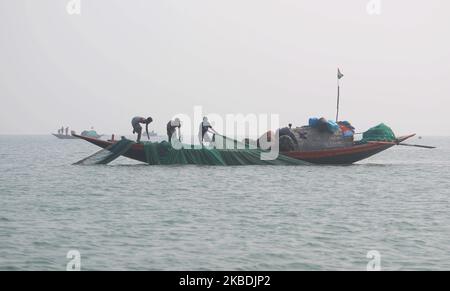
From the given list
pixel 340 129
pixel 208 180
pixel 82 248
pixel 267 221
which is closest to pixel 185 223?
pixel 267 221

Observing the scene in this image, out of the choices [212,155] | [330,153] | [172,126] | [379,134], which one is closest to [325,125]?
[330,153]

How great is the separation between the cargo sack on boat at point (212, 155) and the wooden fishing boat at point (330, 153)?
1.27 feet

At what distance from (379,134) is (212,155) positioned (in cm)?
1025

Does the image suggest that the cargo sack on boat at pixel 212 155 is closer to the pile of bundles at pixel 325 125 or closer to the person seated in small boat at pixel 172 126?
the person seated in small boat at pixel 172 126

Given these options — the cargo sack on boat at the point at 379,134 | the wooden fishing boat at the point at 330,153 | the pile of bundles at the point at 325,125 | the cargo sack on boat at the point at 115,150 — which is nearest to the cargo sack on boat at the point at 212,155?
the wooden fishing boat at the point at 330,153

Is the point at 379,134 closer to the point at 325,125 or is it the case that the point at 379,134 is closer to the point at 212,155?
the point at 325,125

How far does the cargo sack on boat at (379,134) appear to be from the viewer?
41188 millimetres

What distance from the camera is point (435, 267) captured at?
14.7m

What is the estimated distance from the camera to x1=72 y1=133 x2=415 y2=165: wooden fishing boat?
1499 inches

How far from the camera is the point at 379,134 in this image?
136 feet

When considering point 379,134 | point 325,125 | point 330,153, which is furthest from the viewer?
point 379,134

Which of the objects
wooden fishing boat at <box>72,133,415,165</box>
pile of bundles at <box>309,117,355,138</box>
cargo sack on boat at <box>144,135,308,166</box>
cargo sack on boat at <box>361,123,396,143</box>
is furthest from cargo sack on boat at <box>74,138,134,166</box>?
cargo sack on boat at <box>361,123,396,143</box>

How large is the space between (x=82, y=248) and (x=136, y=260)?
6.60 feet
